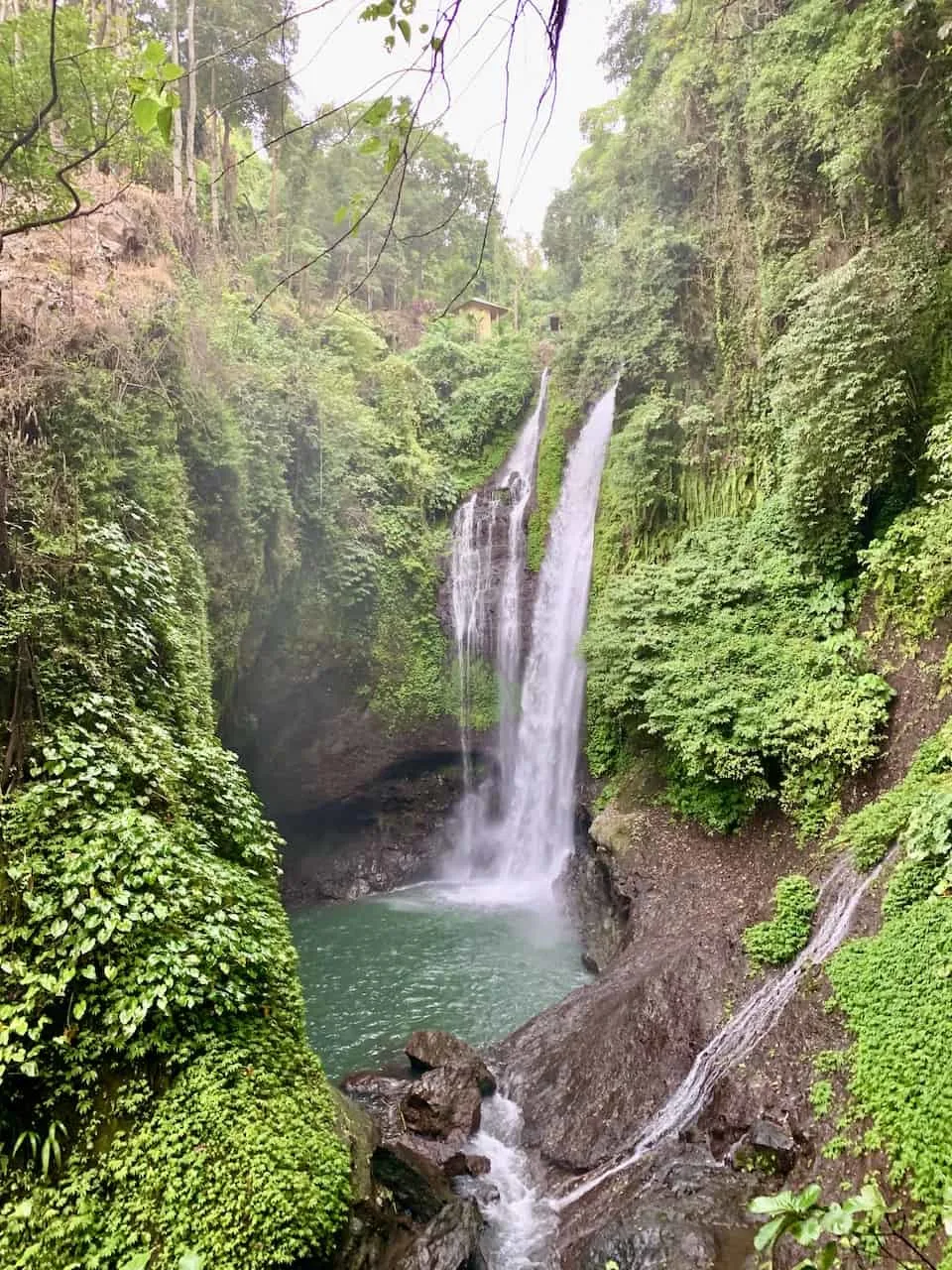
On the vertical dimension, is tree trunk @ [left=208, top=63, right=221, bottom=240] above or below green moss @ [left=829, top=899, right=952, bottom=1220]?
above

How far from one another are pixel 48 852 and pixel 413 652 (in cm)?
1143

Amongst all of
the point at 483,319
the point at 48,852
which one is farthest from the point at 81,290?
the point at 483,319

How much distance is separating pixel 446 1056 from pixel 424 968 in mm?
3262

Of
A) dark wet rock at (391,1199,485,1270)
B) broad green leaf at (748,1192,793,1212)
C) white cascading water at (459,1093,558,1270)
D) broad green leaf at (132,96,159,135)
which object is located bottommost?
white cascading water at (459,1093,558,1270)

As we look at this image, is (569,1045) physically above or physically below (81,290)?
below

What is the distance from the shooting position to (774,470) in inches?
413

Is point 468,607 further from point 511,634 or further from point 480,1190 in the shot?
point 480,1190

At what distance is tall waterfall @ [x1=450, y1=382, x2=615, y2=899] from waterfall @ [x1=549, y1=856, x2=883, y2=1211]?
7164mm

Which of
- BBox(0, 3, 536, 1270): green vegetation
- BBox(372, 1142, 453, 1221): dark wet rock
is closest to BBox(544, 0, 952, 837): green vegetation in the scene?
BBox(0, 3, 536, 1270): green vegetation

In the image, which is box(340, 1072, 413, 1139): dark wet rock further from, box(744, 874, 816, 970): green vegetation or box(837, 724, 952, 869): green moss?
box(837, 724, 952, 869): green moss

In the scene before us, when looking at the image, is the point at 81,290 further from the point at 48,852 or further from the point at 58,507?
the point at 48,852

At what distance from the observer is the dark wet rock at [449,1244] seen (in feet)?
14.8

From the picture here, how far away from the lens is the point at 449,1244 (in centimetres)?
471

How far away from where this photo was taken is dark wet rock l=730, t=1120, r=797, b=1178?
5250mm
